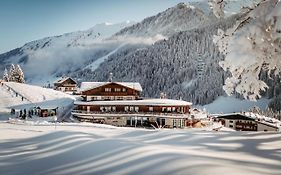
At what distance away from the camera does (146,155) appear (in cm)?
966

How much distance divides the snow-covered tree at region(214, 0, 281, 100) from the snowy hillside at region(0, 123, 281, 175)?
2388 mm

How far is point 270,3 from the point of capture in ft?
40.1

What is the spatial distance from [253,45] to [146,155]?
5808 millimetres

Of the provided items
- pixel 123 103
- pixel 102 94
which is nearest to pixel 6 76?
pixel 102 94

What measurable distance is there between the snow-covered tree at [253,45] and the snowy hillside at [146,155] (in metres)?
2.39

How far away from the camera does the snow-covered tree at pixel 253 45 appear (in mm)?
11922

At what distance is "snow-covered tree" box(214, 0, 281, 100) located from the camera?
11922mm

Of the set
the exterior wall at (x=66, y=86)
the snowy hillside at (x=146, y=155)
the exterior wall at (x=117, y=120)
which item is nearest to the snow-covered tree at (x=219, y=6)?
the snowy hillside at (x=146, y=155)

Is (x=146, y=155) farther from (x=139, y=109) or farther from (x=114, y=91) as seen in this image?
(x=114, y=91)

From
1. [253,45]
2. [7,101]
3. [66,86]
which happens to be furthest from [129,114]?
[66,86]

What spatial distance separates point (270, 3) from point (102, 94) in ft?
190

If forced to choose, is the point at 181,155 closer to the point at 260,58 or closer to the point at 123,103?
the point at 260,58

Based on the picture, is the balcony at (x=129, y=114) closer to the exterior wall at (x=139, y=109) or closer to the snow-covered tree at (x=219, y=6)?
the exterior wall at (x=139, y=109)

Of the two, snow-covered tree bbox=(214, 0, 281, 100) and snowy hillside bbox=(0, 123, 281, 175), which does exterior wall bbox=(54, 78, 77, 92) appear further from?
snow-covered tree bbox=(214, 0, 281, 100)
